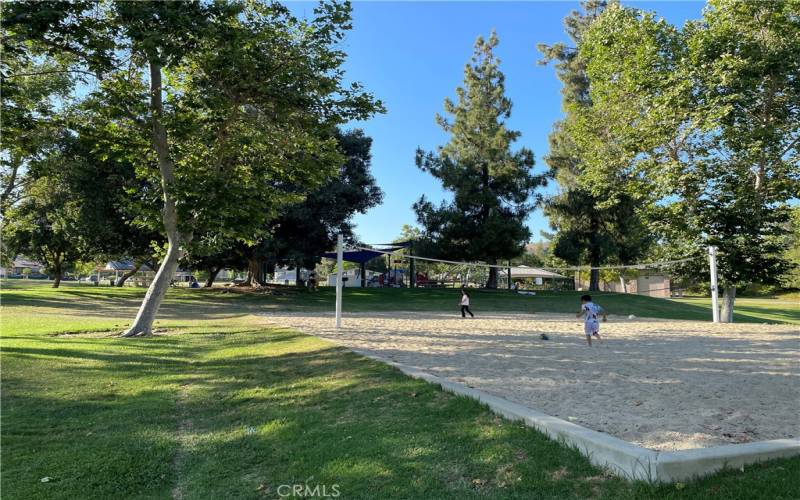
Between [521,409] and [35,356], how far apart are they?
9.60m

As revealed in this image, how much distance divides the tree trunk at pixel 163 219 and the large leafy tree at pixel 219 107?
3 centimetres

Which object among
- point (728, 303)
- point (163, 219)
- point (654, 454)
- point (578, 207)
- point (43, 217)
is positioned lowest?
point (654, 454)

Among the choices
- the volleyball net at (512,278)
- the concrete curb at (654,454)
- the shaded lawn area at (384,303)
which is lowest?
the shaded lawn area at (384,303)

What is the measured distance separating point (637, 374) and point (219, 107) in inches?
444

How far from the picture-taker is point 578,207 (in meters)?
35.0

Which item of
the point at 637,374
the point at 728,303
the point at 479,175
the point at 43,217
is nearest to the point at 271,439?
the point at 637,374

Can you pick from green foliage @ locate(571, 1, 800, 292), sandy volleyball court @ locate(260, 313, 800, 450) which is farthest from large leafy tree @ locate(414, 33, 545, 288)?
sandy volleyball court @ locate(260, 313, 800, 450)

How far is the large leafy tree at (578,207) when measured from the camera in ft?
112

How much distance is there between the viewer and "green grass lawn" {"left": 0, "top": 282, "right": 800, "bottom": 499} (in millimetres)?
3561

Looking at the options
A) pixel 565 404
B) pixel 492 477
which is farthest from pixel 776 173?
pixel 492 477

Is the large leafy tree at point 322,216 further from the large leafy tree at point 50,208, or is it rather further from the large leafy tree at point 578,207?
the large leafy tree at point 578,207

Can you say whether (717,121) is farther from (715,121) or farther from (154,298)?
(154,298)

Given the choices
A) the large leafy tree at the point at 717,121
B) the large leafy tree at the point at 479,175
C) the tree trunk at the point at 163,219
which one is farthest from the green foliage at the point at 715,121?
the tree trunk at the point at 163,219

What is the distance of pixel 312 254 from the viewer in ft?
93.8
